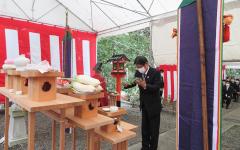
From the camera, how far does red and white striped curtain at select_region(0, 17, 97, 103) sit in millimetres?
5145

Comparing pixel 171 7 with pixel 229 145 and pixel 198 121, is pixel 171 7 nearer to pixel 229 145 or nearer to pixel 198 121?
pixel 229 145

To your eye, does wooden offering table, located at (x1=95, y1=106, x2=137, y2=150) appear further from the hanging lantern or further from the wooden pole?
the hanging lantern

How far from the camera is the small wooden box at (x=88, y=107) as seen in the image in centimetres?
180

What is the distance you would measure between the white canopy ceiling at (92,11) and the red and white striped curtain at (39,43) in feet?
1.42

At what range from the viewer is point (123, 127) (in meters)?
2.19

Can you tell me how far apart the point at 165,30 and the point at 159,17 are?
1.18ft

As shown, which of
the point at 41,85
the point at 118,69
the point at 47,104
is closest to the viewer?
the point at 47,104

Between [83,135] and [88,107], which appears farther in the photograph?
[83,135]

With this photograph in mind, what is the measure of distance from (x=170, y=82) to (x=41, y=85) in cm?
614

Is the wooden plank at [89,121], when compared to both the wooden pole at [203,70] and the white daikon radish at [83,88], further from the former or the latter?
the wooden pole at [203,70]

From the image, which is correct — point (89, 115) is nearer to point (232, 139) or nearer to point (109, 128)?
point (109, 128)

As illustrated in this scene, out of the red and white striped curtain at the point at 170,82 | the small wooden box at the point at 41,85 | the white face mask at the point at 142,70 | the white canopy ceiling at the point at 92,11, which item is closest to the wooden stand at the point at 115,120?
the small wooden box at the point at 41,85

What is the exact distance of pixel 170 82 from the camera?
23.9 feet

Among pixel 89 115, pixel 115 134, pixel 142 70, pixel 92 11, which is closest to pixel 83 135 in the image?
pixel 142 70
